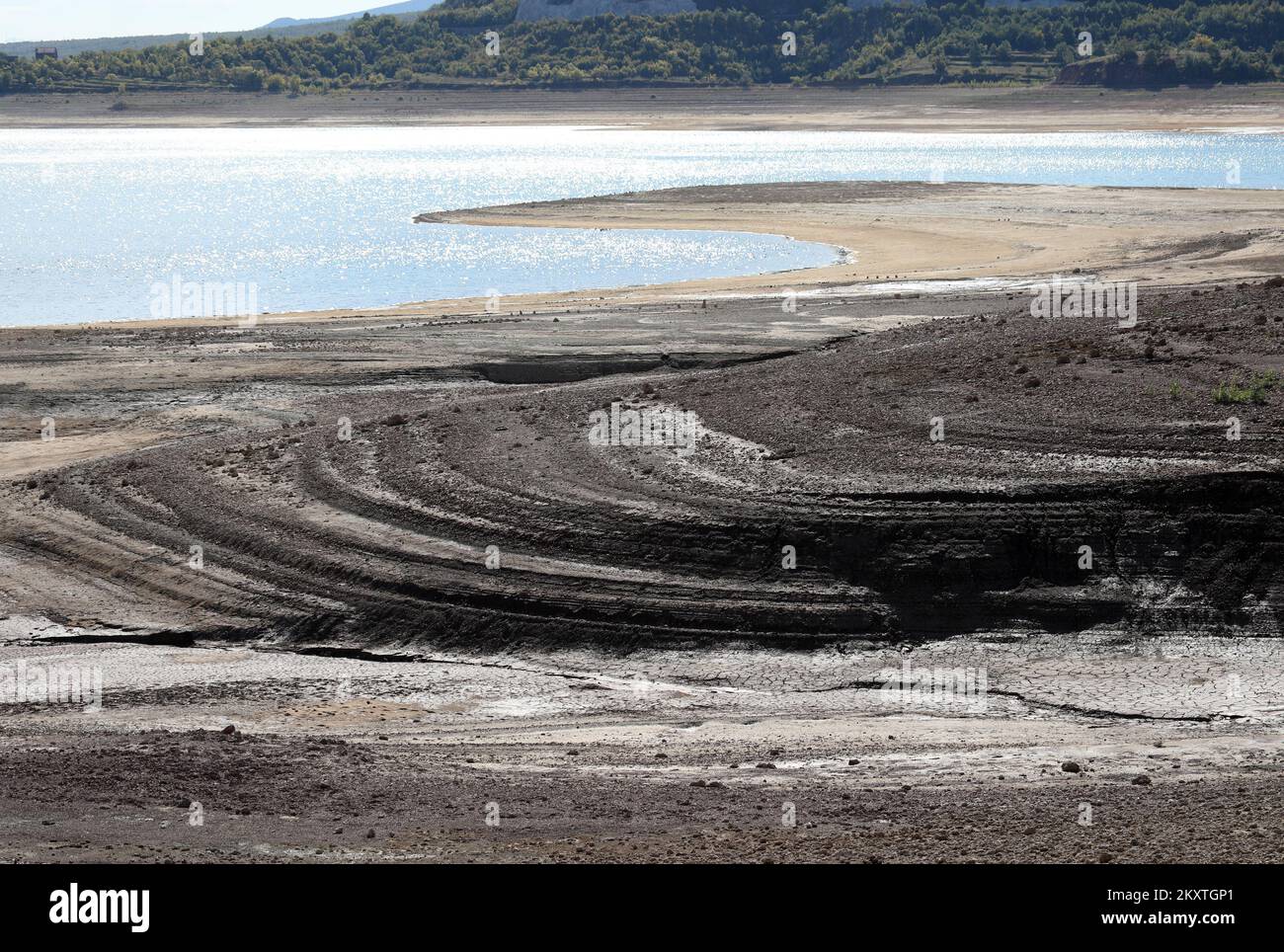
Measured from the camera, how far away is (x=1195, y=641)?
16.1 m

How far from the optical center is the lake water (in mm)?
49969

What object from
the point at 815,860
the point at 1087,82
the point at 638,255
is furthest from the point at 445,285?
the point at 1087,82

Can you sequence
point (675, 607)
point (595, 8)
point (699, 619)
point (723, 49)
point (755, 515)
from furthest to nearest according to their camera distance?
point (595, 8), point (723, 49), point (755, 515), point (675, 607), point (699, 619)

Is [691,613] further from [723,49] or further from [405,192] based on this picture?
[723,49]

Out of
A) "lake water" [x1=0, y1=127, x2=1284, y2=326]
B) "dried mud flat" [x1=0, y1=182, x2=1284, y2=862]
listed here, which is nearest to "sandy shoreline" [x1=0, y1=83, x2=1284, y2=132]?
"lake water" [x1=0, y1=127, x2=1284, y2=326]

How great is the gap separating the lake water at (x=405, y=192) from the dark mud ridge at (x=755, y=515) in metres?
23.3

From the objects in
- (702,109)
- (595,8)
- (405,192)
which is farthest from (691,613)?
(595,8)

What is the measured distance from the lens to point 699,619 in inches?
658

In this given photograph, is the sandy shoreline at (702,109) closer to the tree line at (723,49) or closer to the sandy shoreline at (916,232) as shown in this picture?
the tree line at (723,49)

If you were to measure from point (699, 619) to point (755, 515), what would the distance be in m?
1.84

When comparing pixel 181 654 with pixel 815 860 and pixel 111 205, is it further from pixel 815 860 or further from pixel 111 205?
pixel 111 205

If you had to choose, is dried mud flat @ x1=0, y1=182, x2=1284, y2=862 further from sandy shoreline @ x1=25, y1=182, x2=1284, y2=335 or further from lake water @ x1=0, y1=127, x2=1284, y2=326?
lake water @ x1=0, y1=127, x2=1284, y2=326

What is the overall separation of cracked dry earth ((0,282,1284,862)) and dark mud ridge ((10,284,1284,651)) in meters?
0.05

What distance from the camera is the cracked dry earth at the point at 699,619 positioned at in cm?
1112
